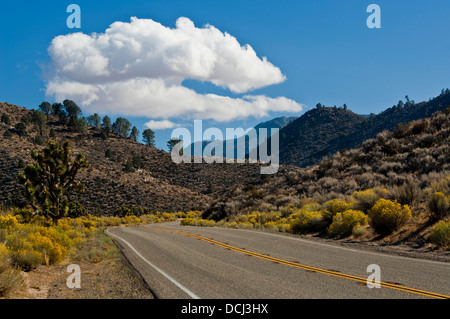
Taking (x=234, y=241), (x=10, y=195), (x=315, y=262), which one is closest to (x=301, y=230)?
(x=234, y=241)

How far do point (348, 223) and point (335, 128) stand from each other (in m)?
139

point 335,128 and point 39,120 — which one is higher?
point 335,128

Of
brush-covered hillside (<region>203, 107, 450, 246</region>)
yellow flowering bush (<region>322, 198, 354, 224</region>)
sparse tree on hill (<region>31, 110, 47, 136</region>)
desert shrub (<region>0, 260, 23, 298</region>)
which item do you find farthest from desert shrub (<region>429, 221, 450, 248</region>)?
sparse tree on hill (<region>31, 110, 47, 136</region>)

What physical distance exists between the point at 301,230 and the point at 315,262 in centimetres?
903

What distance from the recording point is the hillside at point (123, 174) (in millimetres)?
54750

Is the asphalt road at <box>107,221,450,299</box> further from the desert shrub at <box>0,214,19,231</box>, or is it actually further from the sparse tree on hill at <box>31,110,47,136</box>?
the sparse tree on hill at <box>31,110,47,136</box>

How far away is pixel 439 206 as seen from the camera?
12820 millimetres

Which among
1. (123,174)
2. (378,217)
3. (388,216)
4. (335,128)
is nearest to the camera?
(388,216)

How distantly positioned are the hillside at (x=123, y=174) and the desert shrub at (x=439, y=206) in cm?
4670

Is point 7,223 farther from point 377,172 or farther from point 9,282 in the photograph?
point 377,172

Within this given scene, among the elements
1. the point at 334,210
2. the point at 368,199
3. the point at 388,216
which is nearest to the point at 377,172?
the point at 368,199

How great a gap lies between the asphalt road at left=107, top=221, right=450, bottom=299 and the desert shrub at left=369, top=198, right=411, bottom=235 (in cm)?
286

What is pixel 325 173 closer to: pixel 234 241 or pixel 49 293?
pixel 234 241

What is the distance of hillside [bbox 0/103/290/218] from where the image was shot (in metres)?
54.8
